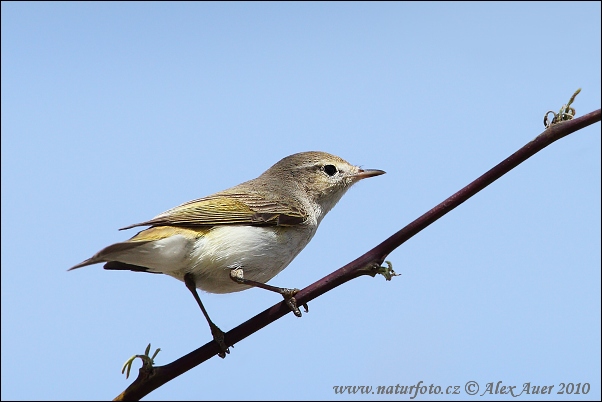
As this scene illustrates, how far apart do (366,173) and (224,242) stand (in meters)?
1.77

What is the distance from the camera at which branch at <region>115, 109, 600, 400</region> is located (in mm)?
2920

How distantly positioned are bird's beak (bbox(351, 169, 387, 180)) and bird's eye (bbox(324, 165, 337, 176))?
254mm

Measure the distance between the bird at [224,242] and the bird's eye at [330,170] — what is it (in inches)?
23.2

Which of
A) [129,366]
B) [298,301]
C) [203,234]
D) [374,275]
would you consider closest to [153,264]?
[203,234]

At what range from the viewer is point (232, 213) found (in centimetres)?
540

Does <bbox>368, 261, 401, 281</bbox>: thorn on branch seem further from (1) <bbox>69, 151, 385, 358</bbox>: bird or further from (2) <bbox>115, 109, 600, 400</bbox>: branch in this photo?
(1) <bbox>69, 151, 385, 358</bbox>: bird

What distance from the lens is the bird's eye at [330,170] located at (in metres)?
6.52

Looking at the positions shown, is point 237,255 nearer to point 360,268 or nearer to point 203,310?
point 203,310

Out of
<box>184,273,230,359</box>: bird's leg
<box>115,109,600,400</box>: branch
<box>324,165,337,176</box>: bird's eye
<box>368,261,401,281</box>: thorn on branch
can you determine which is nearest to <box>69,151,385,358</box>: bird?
<box>184,273,230,359</box>: bird's leg

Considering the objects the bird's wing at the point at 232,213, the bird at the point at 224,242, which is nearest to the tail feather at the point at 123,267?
the bird at the point at 224,242

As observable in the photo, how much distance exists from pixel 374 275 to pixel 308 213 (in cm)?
254

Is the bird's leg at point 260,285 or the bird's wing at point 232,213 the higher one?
the bird's wing at point 232,213

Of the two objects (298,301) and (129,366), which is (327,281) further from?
(129,366)

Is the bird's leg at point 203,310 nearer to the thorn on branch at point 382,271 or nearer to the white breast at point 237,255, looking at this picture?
the white breast at point 237,255
